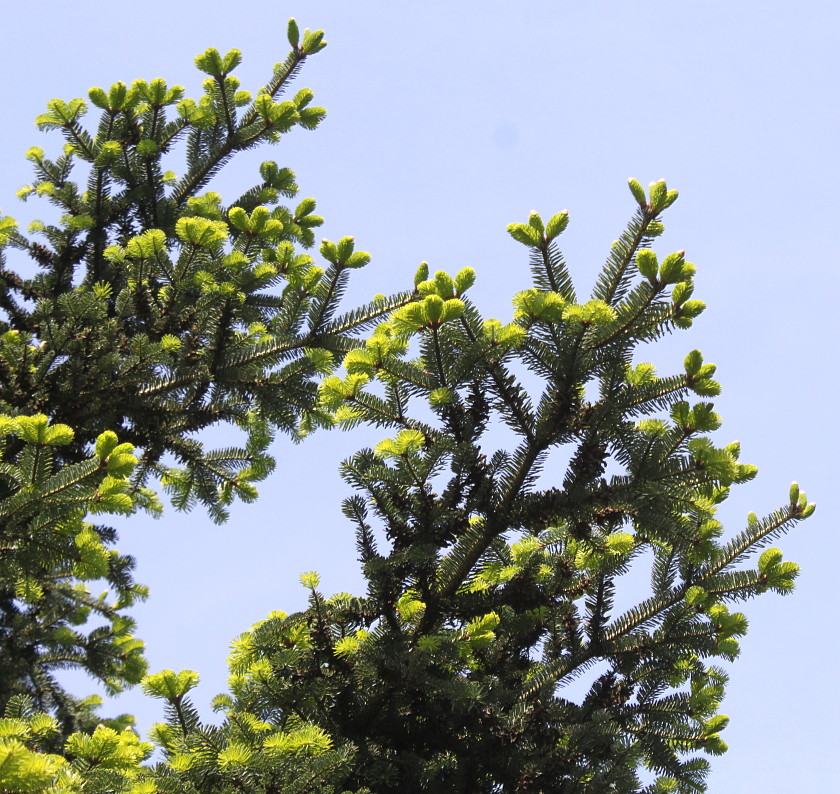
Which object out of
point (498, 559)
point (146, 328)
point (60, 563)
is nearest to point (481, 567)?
point (498, 559)

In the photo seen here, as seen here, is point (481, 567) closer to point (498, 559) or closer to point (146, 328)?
point (498, 559)

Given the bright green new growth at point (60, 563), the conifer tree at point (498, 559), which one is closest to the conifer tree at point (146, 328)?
the bright green new growth at point (60, 563)

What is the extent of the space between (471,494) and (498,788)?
1378 mm

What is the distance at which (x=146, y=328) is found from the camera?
5551 mm

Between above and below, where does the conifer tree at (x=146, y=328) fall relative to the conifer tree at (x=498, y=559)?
above

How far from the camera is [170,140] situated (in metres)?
6.54

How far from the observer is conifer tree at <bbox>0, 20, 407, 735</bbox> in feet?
15.7

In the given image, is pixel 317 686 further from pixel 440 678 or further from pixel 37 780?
pixel 37 780

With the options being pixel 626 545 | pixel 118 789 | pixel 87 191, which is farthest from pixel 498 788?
pixel 87 191

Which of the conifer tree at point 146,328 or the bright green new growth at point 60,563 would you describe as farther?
the conifer tree at point 146,328

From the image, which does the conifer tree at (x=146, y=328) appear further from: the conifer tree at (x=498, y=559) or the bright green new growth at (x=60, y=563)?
the conifer tree at (x=498, y=559)

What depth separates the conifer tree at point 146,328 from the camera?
15.7 ft

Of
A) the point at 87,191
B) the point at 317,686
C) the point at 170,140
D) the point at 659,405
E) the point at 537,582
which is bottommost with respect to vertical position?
the point at 317,686

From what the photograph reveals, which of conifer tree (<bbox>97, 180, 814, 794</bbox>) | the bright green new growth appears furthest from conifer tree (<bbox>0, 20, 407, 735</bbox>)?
conifer tree (<bbox>97, 180, 814, 794</bbox>)
